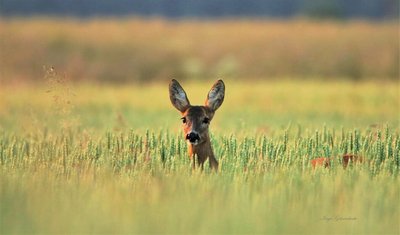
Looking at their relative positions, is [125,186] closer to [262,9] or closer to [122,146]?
[122,146]

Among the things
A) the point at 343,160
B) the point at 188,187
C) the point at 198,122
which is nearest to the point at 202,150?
the point at 198,122

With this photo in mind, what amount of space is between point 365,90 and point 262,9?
46.2 meters

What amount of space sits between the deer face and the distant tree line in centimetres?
5024

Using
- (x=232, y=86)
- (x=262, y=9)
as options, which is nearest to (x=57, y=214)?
(x=232, y=86)

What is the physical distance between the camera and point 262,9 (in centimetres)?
7025

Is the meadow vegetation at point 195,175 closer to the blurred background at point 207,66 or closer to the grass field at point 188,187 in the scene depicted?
the grass field at point 188,187

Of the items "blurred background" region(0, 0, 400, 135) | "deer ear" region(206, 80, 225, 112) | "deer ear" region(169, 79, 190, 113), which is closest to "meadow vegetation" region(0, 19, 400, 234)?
"blurred background" region(0, 0, 400, 135)

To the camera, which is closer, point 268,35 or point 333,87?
point 333,87

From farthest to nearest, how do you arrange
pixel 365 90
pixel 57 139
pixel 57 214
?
pixel 365 90 < pixel 57 139 < pixel 57 214

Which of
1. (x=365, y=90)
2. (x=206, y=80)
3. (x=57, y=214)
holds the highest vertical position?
(x=206, y=80)

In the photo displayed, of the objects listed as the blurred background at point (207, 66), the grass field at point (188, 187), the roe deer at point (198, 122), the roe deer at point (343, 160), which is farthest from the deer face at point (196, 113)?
the blurred background at point (207, 66)

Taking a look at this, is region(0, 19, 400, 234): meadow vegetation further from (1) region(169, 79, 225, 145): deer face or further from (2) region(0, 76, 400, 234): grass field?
(1) region(169, 79, 225, 145): deer face

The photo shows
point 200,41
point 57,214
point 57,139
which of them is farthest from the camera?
point 200,41

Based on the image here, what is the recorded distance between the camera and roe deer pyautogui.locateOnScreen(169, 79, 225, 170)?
969cm
